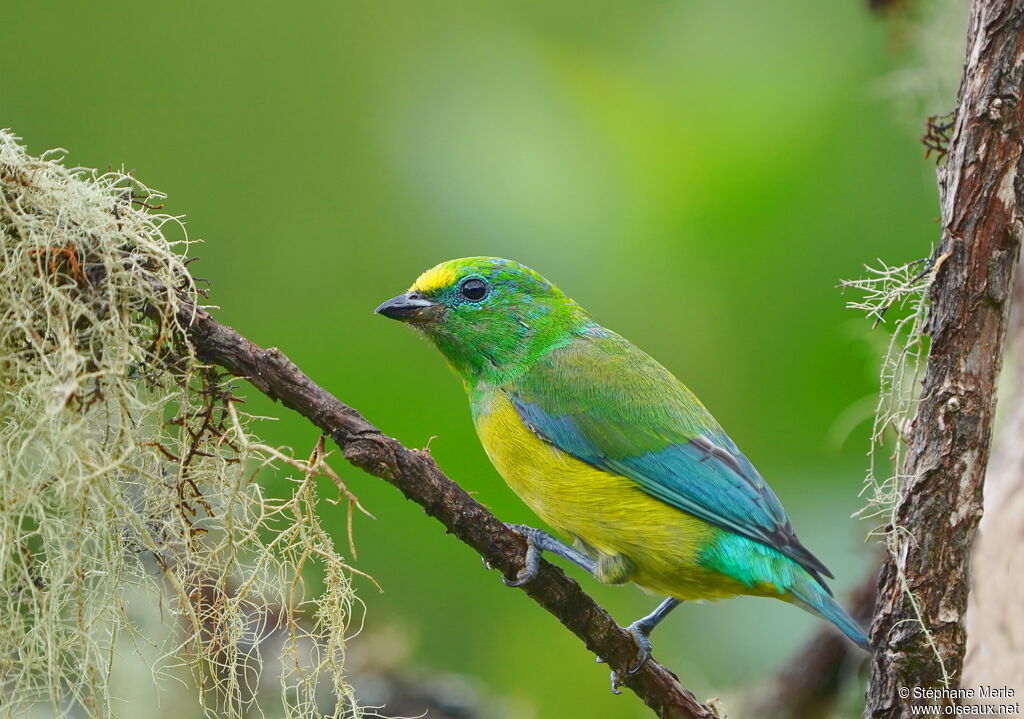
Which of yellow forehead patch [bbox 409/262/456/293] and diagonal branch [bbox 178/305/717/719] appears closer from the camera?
diagonal branch [bbox 178/305/717/719]

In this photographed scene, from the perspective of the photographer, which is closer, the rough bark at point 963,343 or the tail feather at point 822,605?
→ the rough bark at point 963,343

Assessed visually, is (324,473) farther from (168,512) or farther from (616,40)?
(616,40)

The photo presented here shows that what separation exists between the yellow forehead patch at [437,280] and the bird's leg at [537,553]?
87 cm

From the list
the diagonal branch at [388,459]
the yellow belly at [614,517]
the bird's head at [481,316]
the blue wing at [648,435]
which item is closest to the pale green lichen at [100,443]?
the diagonal branch at [388,459]

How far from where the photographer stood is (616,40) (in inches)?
188

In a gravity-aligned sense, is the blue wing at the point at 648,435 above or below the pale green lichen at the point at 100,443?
above

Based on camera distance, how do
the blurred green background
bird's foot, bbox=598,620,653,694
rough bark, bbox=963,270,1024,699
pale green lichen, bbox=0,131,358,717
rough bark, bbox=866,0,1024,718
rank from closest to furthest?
1. pale green lichen, bbox=0,131,358,717
2. rough bark, bbox=866,0,1024,718
3. bird's foot, bbox=598,620,653,694
4. rough bark, bbox=963,270,1024,699
5. the blurred green background

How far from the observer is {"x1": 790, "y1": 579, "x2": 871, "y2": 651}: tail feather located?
7.97 feet

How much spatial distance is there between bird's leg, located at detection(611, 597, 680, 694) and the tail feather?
0.40 metres

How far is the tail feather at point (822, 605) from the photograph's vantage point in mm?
2428

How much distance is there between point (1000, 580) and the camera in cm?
282

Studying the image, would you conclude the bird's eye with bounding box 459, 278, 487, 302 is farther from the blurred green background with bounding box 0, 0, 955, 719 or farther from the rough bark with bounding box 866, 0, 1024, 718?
the rough bark with bounding box 866, 0, 1024, 718

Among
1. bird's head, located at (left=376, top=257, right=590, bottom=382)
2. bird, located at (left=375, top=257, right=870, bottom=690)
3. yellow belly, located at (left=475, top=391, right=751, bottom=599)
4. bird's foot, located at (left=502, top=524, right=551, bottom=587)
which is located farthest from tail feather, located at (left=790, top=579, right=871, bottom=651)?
bird's head, located at (left=376, top=257, right=590, bottom=382)

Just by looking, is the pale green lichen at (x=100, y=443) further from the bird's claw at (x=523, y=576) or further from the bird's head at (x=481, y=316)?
the bird's head at (x=481, y=316)
